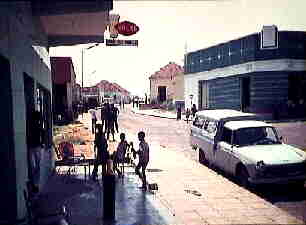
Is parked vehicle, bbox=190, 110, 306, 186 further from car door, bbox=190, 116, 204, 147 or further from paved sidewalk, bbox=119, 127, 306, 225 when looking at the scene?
paved sidewalk, bbox=119, 127, 306, 225

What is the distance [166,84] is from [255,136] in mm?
72615

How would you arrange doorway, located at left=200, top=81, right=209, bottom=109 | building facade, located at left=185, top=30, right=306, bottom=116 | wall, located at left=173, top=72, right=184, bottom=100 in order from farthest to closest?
wall, located at left=173, top=72, right=184, bottom=100 → doorway, located at left=200, top=81, right=209, bottom=109 → building facade, located at left=185, top=30, right=306, bottom=116

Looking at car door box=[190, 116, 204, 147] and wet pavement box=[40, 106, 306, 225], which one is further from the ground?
car door box=[190, 116, 204, 147]

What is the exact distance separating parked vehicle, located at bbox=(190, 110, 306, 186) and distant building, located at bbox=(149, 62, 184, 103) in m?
66.3

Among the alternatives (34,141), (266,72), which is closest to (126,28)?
(34,141)

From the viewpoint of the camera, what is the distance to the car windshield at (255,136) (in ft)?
40.0

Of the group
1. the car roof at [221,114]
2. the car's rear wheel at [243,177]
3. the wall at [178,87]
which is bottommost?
the car's rear wheel at [243,177]

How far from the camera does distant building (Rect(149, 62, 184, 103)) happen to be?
82062mm

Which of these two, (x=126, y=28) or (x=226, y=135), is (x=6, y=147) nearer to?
(x=226, y=135)

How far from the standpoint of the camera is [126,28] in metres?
14.4

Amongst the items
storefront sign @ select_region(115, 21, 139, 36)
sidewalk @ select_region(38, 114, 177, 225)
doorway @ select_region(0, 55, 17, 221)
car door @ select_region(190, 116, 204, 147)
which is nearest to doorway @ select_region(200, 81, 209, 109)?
car door @ select_region(190, 116, 204, 147)

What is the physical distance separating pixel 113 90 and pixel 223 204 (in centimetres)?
12596

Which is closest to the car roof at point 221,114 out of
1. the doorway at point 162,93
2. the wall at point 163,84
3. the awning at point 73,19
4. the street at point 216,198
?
the street at point 216,198

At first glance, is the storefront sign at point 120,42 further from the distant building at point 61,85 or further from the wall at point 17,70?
the distant building at point 61,85
